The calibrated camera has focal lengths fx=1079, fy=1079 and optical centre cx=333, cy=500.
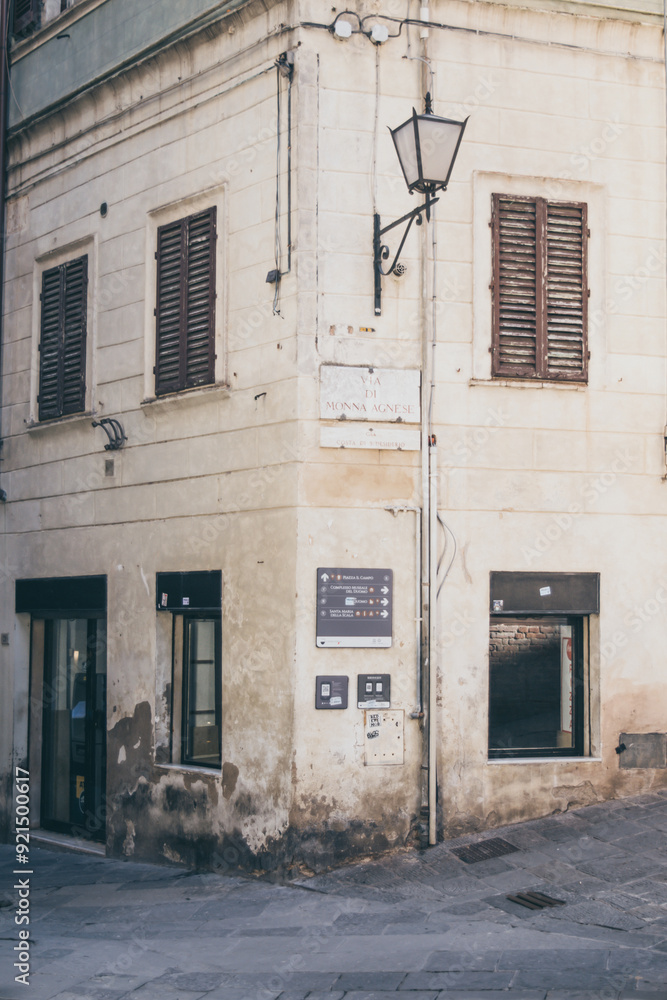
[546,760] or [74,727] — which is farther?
[74,727]

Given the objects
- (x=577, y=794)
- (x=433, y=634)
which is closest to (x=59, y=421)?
(x=433, y=634)

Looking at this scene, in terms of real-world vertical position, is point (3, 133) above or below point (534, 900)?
above

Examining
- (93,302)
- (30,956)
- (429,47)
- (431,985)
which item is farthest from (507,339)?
(30,956)

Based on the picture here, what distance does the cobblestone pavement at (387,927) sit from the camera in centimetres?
685

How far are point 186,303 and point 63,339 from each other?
2.30m

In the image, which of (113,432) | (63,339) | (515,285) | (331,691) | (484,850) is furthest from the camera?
(63,339)

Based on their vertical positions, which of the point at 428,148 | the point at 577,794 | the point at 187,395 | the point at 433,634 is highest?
the point at 428,148

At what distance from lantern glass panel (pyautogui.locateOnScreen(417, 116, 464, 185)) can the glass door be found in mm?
6239

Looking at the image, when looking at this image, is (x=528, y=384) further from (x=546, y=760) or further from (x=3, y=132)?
(x=3, y=132)

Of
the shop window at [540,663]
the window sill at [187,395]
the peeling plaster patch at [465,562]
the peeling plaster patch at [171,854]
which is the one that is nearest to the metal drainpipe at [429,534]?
the peeling plaster patch at [465,562]

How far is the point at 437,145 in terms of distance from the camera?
28.0 feet

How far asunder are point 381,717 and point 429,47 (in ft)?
20.2

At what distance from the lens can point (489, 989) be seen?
21.6ft

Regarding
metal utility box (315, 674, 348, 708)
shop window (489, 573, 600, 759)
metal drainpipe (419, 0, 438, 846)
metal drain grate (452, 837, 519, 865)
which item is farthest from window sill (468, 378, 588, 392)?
metal drain grate (452, 837, 519, 865)
